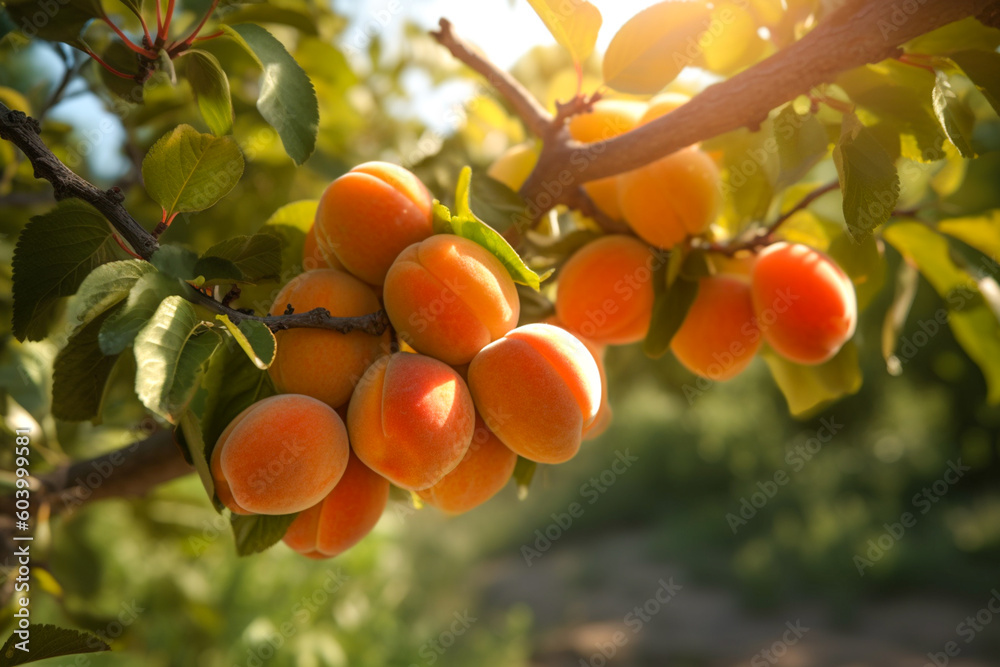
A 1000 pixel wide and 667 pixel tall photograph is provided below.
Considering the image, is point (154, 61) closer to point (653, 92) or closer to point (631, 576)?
point (653, 92)

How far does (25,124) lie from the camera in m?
0.39

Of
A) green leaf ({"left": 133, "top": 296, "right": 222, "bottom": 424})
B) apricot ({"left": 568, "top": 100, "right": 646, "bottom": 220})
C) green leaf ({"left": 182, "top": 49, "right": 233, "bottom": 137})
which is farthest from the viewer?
apricot ({"left": 568, "top": 100, "right": 646, "bottom": 220})

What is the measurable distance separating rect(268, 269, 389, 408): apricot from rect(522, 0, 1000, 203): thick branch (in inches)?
8.9

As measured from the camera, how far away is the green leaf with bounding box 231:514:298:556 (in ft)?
1.45

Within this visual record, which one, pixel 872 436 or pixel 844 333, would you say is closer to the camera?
pixel 844 333

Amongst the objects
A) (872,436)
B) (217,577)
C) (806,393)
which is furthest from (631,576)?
(806,393)

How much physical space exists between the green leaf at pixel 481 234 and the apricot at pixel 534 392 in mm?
39

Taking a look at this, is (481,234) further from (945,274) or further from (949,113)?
(945,274)

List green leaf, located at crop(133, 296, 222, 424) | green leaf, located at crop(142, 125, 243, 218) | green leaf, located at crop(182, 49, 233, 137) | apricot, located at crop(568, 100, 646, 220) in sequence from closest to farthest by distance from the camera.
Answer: green leaf, located at crop(133, 296, 222, 424) < green leaf, located at crop(142, 125, 243, 218) < green leaf, located at crop(182, 49, 233, 137) < apricot, located at crop(568, 100, 646, 220)

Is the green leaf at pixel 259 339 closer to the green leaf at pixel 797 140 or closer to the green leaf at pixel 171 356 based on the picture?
the green leaf at pixel 171 356

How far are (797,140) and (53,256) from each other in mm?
555

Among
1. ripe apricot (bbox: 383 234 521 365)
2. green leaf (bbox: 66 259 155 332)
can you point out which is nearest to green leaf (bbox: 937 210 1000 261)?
ripe apricot (bbox: 383 234 521 365)

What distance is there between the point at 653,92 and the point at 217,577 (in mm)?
1324

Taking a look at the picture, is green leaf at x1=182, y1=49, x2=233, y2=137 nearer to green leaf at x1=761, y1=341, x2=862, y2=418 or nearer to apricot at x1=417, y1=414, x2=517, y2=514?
apricot at x1=417, y1=414, x2=517, y2=514
